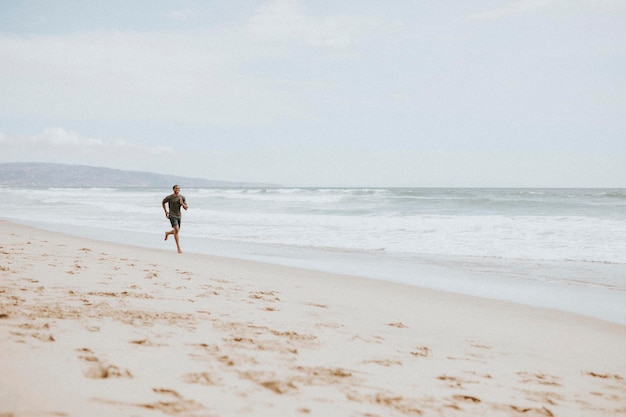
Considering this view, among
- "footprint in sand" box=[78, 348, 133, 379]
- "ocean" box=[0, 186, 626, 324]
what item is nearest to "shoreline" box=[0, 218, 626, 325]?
"ocean" box=[0, 186, 626, 324]

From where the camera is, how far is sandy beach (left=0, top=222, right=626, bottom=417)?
121 inches

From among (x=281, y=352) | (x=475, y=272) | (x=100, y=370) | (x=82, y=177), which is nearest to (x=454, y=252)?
(x=475, y=272)

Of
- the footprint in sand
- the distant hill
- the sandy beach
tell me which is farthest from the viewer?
the distant hill

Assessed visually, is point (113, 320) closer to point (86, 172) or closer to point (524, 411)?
point (524, 411)

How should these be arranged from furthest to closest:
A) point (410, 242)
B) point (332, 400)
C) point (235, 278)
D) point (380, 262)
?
point (410, 242)
point (380, 262)
point (235, 278)
point (332, 400)

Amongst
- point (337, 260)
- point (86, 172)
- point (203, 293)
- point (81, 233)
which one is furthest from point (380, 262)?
point (86, 172)

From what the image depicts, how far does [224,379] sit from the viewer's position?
3373 mm

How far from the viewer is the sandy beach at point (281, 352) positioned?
10.1 ft

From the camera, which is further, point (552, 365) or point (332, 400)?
point (552, 365)

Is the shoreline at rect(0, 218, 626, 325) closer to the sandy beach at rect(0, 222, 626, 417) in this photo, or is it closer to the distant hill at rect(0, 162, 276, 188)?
the sandy beach at rect(0, 222, 626, 417)

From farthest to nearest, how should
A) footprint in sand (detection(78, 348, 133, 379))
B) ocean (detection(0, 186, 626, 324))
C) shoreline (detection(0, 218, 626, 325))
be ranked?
ocean (detection(0, 186, 626, 324)) → shoreline (detection(0, 218, 626, 325)) → footprint in sand (detection(78, 348, 133, 379))

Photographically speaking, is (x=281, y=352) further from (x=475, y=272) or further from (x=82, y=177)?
(x=82, y=177)

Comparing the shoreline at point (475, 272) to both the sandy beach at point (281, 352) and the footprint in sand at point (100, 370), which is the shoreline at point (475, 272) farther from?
the footprint in sand at point (100, 370)

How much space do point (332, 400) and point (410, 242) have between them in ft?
41.6
